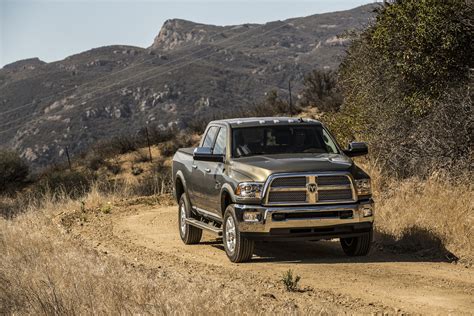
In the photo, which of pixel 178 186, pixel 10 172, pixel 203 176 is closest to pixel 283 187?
pixel 203 176

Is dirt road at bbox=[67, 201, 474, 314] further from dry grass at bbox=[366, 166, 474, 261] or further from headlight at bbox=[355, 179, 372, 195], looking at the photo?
headlight at bbox=[355, 179, 372, 195]

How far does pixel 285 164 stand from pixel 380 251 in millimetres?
2453

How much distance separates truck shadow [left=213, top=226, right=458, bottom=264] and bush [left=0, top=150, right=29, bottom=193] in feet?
117

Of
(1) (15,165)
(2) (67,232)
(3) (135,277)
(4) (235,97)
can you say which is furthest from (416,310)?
(4) (235,97)

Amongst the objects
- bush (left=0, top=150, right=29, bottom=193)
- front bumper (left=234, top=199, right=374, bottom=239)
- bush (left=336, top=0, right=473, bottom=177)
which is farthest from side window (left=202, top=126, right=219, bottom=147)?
bush (left=0, top=150, right=29, bottom=193)

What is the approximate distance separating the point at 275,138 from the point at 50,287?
185 inches

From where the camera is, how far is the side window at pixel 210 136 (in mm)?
13797

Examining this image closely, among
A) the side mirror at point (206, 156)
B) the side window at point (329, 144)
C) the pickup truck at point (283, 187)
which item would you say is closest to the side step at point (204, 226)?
the pickup truck at point (283, 187)

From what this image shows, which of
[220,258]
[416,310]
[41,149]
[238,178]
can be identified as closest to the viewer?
[416,310]

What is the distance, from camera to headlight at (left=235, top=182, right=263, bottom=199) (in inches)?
453

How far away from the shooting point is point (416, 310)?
8.81m

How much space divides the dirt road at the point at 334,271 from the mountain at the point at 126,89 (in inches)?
3096

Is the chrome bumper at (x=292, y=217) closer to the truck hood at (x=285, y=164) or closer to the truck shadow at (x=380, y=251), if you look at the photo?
the truck hood at (x=285, y=164)

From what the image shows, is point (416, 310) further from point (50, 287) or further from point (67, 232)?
point (67, 232)
